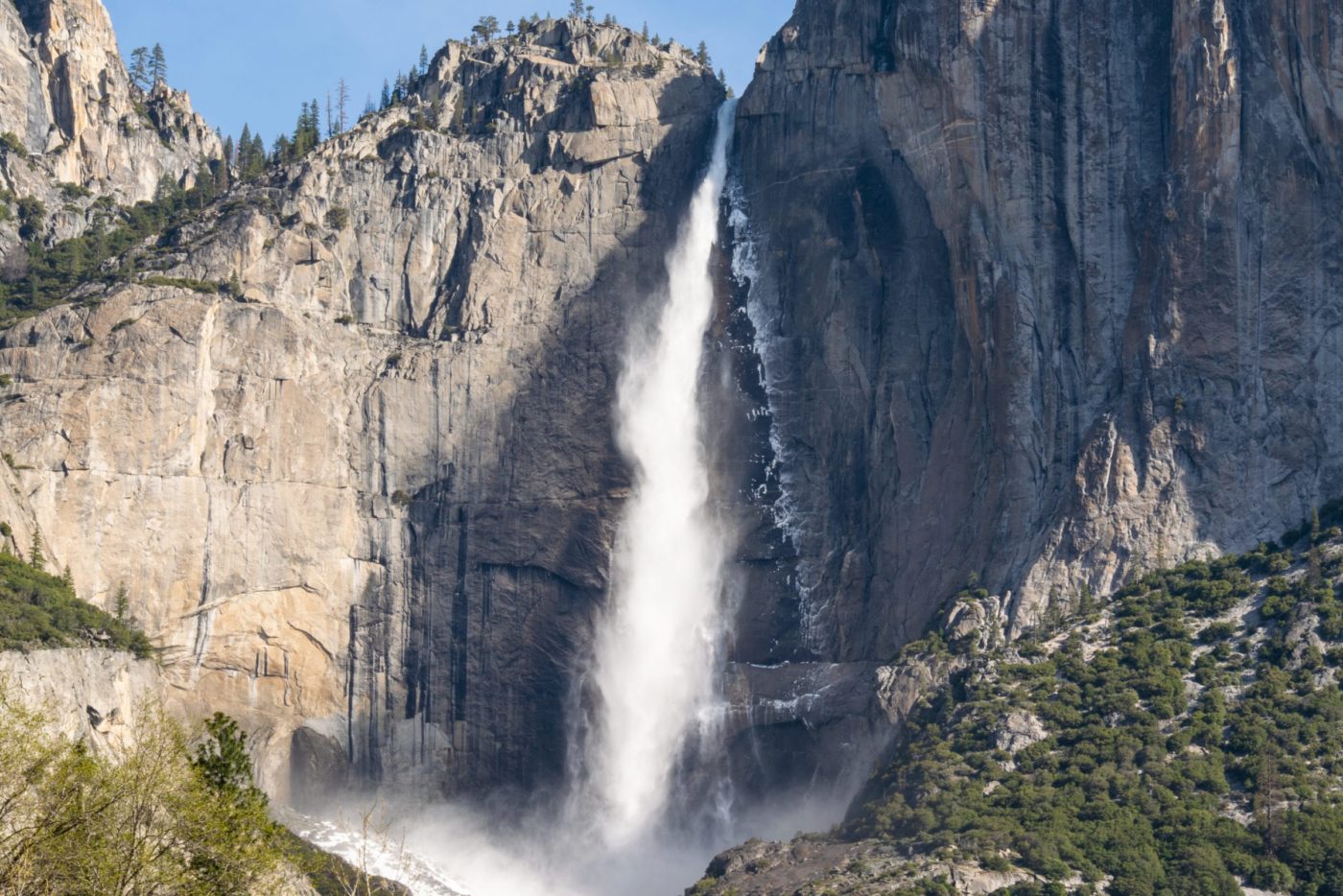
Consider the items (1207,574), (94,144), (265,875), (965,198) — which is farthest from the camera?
(94,144)

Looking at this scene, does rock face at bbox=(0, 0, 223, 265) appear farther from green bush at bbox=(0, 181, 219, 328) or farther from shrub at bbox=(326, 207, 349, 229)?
shrub at bbox=(326, 207, 349, 229)

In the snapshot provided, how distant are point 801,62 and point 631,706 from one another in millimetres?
29522

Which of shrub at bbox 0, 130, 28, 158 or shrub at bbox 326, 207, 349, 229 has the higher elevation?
shrub at bbox 0, 130, 28, 158

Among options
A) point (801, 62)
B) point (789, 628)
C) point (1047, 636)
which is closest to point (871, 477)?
point (789, 628)

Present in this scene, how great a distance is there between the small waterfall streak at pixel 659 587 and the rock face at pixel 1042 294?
3.99m

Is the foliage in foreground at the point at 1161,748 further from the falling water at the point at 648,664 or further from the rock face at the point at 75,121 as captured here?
the rock face at the point at 75,121

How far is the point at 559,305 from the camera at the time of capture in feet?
318

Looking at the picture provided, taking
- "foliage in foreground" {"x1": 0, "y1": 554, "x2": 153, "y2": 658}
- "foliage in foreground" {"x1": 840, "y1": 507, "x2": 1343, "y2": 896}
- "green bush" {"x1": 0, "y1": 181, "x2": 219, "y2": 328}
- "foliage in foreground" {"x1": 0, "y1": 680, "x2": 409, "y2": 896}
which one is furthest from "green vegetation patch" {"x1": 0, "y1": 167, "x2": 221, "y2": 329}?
"foliage in foreground" {"x1": 0, "y1": 680, "x2": 409, "y2": 896}

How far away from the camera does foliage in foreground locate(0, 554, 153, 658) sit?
7425 centimetres

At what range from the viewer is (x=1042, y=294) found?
85938 mm

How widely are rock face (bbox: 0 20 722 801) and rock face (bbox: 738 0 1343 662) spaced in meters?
8.67

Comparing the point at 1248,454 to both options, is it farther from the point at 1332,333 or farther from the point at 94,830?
the point at 94,830

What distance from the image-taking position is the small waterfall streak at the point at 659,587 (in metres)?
92.8

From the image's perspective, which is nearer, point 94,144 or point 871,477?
point 871,477
